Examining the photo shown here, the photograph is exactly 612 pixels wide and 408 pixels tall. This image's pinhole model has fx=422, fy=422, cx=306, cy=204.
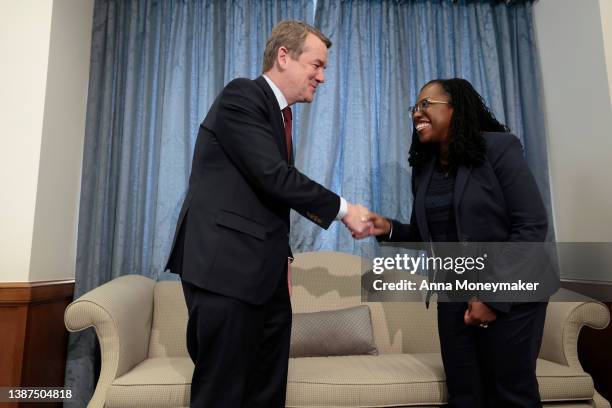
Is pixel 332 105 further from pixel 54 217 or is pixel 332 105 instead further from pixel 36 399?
pixel 36 399

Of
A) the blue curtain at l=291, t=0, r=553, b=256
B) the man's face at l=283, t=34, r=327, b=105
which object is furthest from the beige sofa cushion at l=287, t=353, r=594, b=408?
the man's face at l=283, t=34, r=327, b=105

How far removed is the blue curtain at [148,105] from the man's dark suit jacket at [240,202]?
131 cm

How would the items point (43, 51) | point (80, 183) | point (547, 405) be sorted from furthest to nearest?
point (80, 183) → point (43, 51) → point (547, 405)

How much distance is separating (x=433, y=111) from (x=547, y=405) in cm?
130

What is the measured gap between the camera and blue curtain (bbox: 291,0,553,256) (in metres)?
2.60

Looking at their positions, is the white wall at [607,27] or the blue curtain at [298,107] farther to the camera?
the blue curtain at [298,107]

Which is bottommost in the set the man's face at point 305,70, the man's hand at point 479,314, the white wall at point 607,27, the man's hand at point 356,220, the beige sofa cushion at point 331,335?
the beige sofa cushion at point 331,335

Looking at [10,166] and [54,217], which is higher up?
[10,166]

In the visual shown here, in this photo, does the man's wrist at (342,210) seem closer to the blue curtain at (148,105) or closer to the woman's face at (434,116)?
the woman's face at (434,116)

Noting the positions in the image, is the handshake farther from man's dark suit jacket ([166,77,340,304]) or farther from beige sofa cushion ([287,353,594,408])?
beige sofa cushion ([287,353,594,408])

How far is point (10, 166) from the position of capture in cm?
210

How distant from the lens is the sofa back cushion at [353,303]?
2.30 meters

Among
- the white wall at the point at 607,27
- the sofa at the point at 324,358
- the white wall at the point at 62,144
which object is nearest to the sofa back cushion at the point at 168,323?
the sofa at the point at 324,358

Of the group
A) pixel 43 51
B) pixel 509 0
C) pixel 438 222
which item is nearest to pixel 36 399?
pixel 43 51
